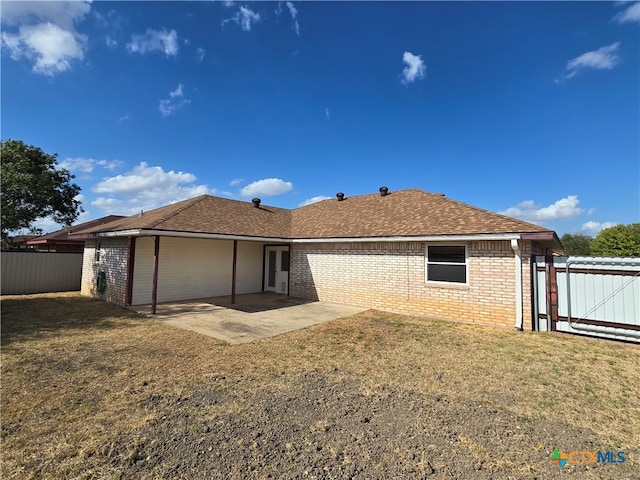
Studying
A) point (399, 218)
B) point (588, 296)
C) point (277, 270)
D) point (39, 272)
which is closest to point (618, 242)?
point (588, 296)

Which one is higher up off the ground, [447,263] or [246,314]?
[447,263]

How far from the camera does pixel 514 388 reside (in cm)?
469

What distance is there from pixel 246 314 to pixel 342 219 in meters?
6.61

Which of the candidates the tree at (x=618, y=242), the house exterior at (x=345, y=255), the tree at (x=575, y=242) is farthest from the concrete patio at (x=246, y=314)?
the tree at (x=575, y=242)

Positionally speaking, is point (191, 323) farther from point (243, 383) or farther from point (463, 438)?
point (463, 438)

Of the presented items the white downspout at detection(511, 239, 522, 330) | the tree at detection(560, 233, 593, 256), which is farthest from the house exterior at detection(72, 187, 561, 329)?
the tree at detection(560, 233, 593, 256)

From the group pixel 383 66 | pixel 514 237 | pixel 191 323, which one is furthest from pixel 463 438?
pixel 383 66

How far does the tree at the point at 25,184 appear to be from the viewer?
16.0 meters

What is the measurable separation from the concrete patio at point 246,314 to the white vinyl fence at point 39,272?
8591 mm

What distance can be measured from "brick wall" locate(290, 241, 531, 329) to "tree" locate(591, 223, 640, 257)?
20142 mm

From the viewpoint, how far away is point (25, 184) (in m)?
16.3

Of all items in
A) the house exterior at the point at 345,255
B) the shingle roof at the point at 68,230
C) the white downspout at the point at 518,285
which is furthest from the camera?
the shingle roof at the point at 68,230

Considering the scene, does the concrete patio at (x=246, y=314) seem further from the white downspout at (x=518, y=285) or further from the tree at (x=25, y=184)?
the tree at (x=25, y=184)

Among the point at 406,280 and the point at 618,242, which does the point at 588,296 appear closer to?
the point at 406,280
